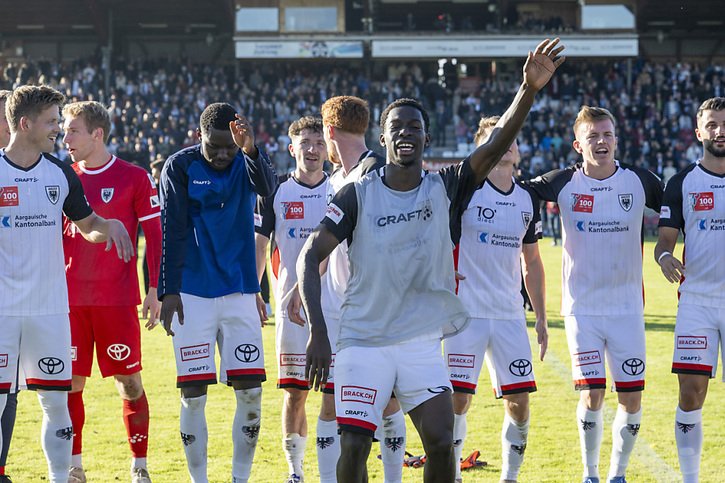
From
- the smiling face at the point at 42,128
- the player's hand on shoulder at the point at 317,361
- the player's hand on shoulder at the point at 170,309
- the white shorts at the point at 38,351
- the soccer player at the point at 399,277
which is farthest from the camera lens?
the player's hand on shoulder at the point at 170,309

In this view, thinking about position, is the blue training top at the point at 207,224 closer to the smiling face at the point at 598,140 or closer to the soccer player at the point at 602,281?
→ the soccer player at the point at 602,281

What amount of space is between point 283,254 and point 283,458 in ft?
5.33

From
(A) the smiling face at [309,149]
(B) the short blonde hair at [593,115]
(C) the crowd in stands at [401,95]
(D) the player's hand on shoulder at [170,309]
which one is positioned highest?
(C) the crowd in stands at [401,95]

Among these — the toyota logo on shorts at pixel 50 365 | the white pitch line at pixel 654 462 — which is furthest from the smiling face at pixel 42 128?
the white pitch line at pixel 654 462

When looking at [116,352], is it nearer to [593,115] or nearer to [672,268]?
[593,115]

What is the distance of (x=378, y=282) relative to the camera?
498cm

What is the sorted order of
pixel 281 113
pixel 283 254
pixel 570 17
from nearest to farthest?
1. pixel 283 254
2. pixel 281 113
3. pixel 570 17

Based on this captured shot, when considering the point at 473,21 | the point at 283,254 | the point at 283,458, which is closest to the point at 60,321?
the point at 283,254

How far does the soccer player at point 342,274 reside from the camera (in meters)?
6.06

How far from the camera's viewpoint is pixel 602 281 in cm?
678

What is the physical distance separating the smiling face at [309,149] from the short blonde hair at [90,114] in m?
1.36

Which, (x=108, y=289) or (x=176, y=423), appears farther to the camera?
(x=176, y=423)

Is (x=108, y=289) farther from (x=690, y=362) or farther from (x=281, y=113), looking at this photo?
(x=281, y=113)

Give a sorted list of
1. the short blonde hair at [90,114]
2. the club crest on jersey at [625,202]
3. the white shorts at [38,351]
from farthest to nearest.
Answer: the club crest on jersey at [625,202] < the short blonde hair at [90,114] < the white shorts at [38,351]
